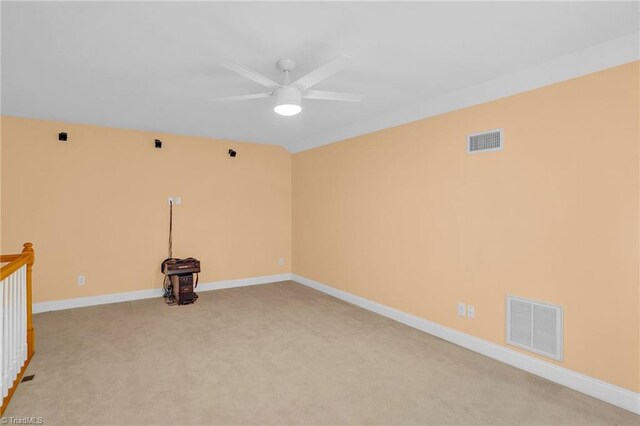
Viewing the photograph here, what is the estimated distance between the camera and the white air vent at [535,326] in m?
2.85

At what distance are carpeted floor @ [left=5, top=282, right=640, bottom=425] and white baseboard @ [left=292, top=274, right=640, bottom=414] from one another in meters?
0.08

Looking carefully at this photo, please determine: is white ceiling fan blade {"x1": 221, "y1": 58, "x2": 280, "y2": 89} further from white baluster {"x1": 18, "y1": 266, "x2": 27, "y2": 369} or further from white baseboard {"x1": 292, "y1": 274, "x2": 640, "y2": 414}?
white baseboard {"x1": 292, "y1": 274, "x2": 640, "y2": 414}

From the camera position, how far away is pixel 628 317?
2.46m

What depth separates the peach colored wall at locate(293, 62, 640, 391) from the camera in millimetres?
2510

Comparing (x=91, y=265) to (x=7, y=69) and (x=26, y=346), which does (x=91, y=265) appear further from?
(x=7, y=69)

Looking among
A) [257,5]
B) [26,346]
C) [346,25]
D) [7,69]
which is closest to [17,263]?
[26,346]

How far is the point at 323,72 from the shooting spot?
7.89ft

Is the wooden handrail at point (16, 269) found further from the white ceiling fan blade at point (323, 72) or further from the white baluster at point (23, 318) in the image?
the white ceiling fan blade at point (323, 72)

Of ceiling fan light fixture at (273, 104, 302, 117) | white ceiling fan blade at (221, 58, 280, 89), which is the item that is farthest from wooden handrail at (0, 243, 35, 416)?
ceiling fan light fixture at (273, 104, 302, 117)

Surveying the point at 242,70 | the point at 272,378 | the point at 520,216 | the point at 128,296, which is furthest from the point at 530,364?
the point at 128,296

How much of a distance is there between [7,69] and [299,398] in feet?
11.8

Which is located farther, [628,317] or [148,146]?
[148,146]

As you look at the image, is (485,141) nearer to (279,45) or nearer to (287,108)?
(287,108)

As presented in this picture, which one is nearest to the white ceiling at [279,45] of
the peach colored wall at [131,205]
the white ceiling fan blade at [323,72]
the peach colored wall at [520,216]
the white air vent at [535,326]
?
the white ceiling fan blade at [323,72]
